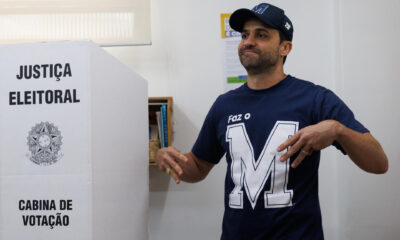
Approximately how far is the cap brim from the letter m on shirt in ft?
1.31

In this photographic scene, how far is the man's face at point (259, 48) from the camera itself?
4.70 feet

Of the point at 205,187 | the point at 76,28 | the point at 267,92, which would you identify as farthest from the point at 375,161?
the point at 76,28

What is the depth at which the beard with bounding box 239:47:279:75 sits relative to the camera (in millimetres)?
1433

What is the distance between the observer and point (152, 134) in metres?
2.25

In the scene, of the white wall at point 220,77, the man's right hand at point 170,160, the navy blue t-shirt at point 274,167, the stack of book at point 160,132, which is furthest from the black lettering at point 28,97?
the white wall at point 220,77


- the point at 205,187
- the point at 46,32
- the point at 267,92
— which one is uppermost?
the point at 46,32

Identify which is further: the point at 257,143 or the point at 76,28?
the point at 76,28

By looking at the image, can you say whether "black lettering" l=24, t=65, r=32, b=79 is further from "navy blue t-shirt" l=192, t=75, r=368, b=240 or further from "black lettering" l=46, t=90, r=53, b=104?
"navy blue t-shirt" l=192, t=75, r=368, b=240

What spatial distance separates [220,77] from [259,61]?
0.85 metres

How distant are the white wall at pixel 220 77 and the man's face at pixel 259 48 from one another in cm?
82

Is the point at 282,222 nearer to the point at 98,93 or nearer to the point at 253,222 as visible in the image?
the point at 253,222

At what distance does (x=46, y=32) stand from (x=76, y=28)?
18cm

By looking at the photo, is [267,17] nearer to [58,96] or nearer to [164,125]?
[58,96]

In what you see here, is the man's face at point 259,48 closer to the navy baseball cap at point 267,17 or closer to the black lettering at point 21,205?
the navy baseball cap at point 267,17
